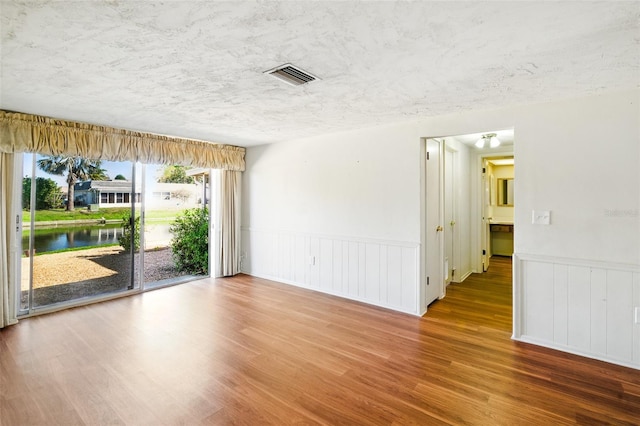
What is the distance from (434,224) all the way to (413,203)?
2.15 feet

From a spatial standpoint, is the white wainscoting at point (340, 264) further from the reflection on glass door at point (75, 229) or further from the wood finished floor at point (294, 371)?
the reflection on glass door at point (75, 229)

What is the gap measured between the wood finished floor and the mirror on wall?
4.34m

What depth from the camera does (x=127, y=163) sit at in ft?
14.0

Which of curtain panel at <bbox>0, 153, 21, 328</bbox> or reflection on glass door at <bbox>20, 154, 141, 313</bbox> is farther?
reflection on glass door at <bbox>20, 154, 141, 313</bbox>

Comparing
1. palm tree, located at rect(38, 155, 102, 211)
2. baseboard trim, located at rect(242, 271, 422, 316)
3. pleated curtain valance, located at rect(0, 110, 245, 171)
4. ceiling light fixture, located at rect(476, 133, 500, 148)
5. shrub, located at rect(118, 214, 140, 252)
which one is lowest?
baseboard trim, located at rect(242, 271, 422, 316)

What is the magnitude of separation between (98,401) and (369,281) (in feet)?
9.67

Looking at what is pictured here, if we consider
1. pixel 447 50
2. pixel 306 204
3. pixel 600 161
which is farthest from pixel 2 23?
pixel 600 161

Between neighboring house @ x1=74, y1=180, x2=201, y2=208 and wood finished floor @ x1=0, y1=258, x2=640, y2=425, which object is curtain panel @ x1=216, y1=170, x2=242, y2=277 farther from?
wood finished floor @ x1=0, y1=258, x2=640, y2=425

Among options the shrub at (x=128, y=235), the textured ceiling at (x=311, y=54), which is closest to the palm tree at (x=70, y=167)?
the shrub at (x=128, y=235)

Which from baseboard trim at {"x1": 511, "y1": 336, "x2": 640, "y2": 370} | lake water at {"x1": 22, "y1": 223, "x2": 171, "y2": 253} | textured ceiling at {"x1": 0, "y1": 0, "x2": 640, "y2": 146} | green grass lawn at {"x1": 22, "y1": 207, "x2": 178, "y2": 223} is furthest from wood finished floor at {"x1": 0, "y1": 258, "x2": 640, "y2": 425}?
textured ceiling at {"x1": 0, "y1": 0, "x2": 640, "y2": 146}

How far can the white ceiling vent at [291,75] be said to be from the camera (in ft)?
7.07

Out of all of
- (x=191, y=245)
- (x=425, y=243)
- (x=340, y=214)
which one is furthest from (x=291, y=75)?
(x=191, y=245)

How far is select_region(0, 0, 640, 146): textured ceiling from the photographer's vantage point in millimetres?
1515

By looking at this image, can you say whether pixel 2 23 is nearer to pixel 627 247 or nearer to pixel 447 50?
pixel 447 50
